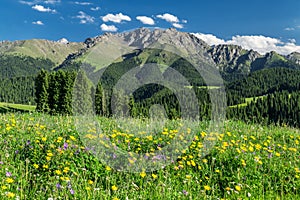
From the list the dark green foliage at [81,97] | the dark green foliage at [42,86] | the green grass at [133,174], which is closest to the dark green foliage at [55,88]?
the dark green foliage at [42,86]

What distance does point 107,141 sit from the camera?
7.31m

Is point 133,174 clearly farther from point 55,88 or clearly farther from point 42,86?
point 42,86

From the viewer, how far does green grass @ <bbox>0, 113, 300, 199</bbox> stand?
5367 millimetres

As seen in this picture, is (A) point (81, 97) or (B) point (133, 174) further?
(A) point (81, 97)

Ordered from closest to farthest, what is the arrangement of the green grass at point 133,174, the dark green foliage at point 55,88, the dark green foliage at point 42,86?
1. the green grass at point 133,174
2. the dark green foliage at point 55,88
3. the dark green foliage at point 42,86

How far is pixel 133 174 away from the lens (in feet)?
21.0

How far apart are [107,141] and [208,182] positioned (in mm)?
2587

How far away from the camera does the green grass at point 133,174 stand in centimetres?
537

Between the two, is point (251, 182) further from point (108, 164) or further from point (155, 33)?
point (155, 33)

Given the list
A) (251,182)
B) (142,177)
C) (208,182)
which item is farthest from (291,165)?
(142,177)

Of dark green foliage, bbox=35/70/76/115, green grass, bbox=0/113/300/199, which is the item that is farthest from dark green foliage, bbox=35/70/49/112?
green grass, bbox=0/113/300/199

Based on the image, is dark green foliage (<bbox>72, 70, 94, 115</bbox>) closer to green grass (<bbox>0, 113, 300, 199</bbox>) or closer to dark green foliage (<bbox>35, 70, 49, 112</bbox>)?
green grass (<bbox>0, 113, 300, 199</bbox>)

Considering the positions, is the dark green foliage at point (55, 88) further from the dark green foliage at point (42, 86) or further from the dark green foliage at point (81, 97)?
the dark green foliage at point (81, 97)

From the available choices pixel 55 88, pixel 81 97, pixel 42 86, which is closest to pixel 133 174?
pixel 81 97
